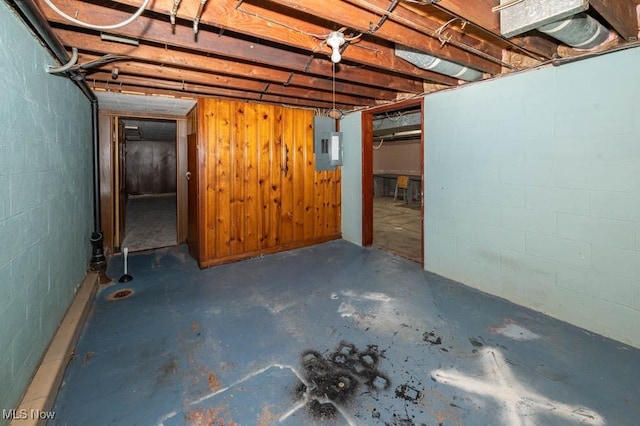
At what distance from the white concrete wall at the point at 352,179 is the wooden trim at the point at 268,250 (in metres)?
0.35

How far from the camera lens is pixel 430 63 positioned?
7.91 ft

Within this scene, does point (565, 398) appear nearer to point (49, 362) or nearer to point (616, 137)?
point (616, 137)

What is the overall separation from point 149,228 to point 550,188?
6330 millimetres

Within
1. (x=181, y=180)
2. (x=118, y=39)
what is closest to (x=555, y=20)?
(x=118, y=39)

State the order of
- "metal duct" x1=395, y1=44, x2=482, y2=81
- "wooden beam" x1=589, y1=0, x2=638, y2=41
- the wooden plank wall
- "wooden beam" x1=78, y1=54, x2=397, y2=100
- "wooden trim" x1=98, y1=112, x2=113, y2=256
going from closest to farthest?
"wooden beam" x1=589, y1=0, x2=638, y2=41
"metal duct" x1=395, y1=44, x2=482, y2=81
"wooden beam" x1=78, y1=54, x2=397, y2=100
the wooden plank wall
"wooden trim" x1=98, y1=112, x2=113, y2=256

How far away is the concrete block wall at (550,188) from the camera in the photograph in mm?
2109

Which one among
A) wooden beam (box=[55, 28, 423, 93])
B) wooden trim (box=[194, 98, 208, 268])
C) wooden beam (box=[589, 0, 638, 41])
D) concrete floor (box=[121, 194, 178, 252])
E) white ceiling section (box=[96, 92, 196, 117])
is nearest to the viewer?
wooden beam (box=[589, 0, 638, 41])

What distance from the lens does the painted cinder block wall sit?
54.6 inches

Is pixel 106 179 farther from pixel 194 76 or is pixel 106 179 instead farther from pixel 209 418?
pixel 209 418

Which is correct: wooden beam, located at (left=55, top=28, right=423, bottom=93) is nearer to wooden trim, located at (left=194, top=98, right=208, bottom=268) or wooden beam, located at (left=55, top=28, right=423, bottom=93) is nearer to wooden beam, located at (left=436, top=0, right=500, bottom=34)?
wooden trim, located at (left=194, top=98, right=208, bottom=268)

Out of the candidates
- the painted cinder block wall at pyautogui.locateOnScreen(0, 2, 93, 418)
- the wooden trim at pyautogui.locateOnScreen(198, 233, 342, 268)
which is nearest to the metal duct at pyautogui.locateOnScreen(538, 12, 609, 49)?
the painted cinder block wall at pyautogui.locateOnScreen(0, 2, 93, 418)

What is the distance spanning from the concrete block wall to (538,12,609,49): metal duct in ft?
0.86

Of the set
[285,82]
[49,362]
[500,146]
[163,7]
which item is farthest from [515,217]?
[49,362]
